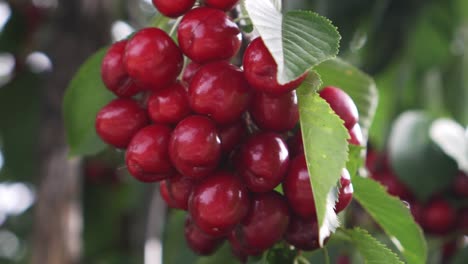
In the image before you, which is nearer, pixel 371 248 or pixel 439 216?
pixel 371 248

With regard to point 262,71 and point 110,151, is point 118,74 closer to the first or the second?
point 262,71

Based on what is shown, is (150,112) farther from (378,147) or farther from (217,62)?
(378,147)

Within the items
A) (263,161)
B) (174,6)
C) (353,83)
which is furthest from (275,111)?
(353,83)

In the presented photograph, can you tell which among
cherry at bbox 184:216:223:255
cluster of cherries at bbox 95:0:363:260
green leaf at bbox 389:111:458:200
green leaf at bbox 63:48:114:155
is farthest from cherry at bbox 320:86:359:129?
green leaf at bbox 389:111:458:200

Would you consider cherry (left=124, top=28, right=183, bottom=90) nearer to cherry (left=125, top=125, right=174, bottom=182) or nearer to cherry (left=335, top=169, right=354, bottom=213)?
cherry (left=125, top=125, right=174, bottom=182)

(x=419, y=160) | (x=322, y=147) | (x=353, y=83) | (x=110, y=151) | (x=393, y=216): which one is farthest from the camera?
(x=110, y=151)

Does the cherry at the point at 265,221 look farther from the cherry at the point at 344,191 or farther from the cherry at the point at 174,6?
the cherry at the point at 174,6
